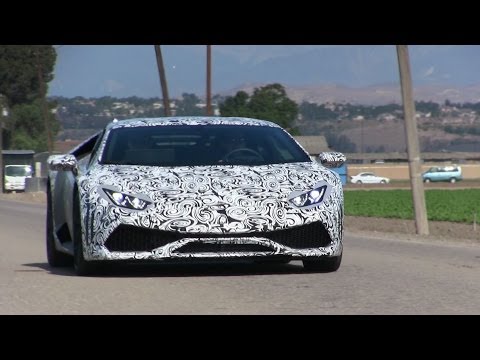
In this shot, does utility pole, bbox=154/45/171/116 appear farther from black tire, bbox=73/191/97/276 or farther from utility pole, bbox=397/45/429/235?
black tire, bbox=73/191/97/276

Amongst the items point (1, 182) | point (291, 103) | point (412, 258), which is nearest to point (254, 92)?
point (291, 103)

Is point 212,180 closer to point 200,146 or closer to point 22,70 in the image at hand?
point 200,146

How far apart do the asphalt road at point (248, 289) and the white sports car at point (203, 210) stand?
226 millimetres

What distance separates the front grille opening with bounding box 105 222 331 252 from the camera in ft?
34.1

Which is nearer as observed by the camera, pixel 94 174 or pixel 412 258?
pixel 94 174

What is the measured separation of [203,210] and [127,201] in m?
0.59

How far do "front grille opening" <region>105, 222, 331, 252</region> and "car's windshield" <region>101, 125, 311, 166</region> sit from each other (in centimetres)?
83

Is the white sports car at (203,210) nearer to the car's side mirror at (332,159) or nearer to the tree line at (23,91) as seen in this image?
the car's side mirror at (332,159)

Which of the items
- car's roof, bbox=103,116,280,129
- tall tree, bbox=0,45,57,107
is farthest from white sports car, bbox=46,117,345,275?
tall tree, bbox=0,45,57,107

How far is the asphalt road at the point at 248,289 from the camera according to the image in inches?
340

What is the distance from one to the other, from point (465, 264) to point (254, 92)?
507 ft
